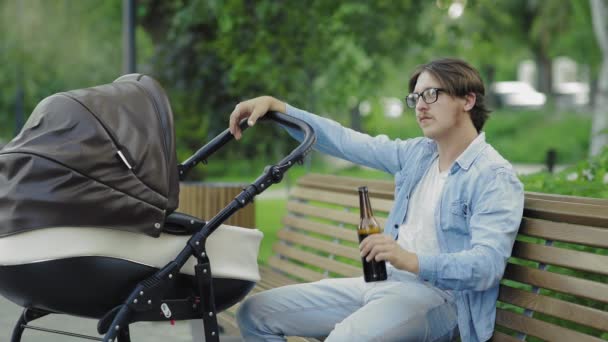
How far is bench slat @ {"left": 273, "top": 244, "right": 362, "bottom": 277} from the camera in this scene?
4765mm

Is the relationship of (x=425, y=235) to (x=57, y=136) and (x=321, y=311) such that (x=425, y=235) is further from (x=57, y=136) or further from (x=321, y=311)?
(x=57, y=136)

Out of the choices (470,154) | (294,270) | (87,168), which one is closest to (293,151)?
(470,154)

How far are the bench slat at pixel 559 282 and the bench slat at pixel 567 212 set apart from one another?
209 mm

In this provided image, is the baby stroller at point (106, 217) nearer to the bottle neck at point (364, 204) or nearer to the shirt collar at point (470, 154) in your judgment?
the bottle neck at point (364, 204)

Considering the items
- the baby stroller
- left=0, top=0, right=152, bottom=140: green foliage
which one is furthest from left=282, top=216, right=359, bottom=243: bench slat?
left=0, top=0, right=152, bottom=140: green foliage

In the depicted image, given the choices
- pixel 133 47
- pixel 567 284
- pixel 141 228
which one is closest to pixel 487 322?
pixel 567 284

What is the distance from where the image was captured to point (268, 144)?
1266cm

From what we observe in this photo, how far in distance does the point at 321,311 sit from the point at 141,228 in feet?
2.92

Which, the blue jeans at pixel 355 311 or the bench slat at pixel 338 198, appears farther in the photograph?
the bench slat at pixel 338 198

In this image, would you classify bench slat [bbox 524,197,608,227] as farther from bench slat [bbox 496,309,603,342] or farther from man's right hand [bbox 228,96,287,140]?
man's right hand [bbox 228,96,287,140]

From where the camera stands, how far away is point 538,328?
331 centimetres

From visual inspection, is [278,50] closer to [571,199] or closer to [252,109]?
[252,109]

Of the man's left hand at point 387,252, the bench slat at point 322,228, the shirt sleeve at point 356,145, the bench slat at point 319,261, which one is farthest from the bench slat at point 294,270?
the man's left hand at point 387,252

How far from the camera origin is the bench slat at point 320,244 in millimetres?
4814
